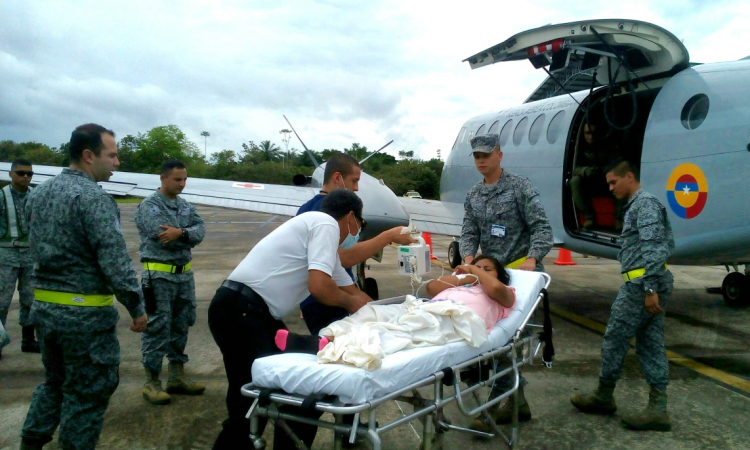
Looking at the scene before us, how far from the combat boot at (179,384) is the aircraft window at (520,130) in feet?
19.6

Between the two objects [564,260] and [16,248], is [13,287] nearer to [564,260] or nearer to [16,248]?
[16,248]

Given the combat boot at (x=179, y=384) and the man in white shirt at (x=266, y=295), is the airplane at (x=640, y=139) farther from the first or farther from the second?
the man in white shirt at (x=266, y=295)

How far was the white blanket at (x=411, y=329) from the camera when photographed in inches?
100

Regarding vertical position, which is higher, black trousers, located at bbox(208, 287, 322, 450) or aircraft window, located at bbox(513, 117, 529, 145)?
aircraft window, located at bbox(513, 117, 529, 145)

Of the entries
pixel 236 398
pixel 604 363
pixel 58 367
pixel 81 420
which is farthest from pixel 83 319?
pixel 604 363

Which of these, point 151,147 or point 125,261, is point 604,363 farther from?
point 151,147

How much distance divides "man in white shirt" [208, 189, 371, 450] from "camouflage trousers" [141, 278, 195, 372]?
5.93ft

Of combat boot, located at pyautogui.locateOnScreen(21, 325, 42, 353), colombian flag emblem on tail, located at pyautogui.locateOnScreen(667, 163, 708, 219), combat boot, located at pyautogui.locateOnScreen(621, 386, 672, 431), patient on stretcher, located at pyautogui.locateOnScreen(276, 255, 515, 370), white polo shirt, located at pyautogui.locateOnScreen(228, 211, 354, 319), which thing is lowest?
combat boot, located at pyautogui.locateOnScreen(21, 325, 42, 353)

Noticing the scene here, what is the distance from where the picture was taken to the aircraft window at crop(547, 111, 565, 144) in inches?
287

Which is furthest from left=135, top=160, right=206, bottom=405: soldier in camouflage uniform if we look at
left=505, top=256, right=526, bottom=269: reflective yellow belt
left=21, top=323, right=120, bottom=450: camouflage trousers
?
left=505, top=256, right=526, bottom=269: reflective yellow belt

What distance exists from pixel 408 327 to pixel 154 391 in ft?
8.85

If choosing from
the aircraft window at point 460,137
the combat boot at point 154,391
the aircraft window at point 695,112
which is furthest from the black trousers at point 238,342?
the aircraft window at point 460,137

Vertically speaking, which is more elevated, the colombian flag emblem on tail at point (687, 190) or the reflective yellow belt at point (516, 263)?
the colombian flag emblem on tail at point (687, 190)

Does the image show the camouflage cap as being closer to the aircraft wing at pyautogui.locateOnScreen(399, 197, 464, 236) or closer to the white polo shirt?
the white polo shirt
